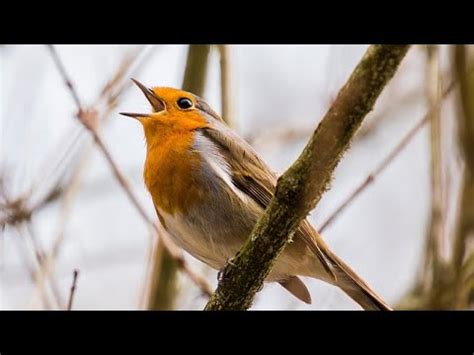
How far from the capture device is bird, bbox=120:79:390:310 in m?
3.75

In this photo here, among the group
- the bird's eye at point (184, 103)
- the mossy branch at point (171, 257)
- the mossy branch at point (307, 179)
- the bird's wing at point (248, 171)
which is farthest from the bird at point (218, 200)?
the mossy branch at point (307, 179)

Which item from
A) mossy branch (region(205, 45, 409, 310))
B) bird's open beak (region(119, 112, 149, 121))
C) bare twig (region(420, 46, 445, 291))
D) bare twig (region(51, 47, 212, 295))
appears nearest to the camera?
mossy branch (region(205, 45, 409, 310))

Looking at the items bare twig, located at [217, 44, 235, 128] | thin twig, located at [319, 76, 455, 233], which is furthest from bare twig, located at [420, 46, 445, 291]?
bare twig, located at [217, 44, 235, 128]

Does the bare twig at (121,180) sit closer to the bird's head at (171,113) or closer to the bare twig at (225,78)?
the bird's head at (171,113)

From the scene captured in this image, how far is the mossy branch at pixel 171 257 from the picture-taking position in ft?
13.4

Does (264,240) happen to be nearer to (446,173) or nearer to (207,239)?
(207,239)

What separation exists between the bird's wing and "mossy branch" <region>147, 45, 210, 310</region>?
40 cm

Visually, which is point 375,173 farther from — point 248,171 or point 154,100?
point 154,100

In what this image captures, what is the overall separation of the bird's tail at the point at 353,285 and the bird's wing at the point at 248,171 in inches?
5.5

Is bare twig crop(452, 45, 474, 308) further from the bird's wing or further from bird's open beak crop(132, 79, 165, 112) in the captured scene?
bird's open beak crop(132, 79, 165, 112)

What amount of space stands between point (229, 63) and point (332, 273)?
132 cm

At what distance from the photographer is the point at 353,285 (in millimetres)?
4098
